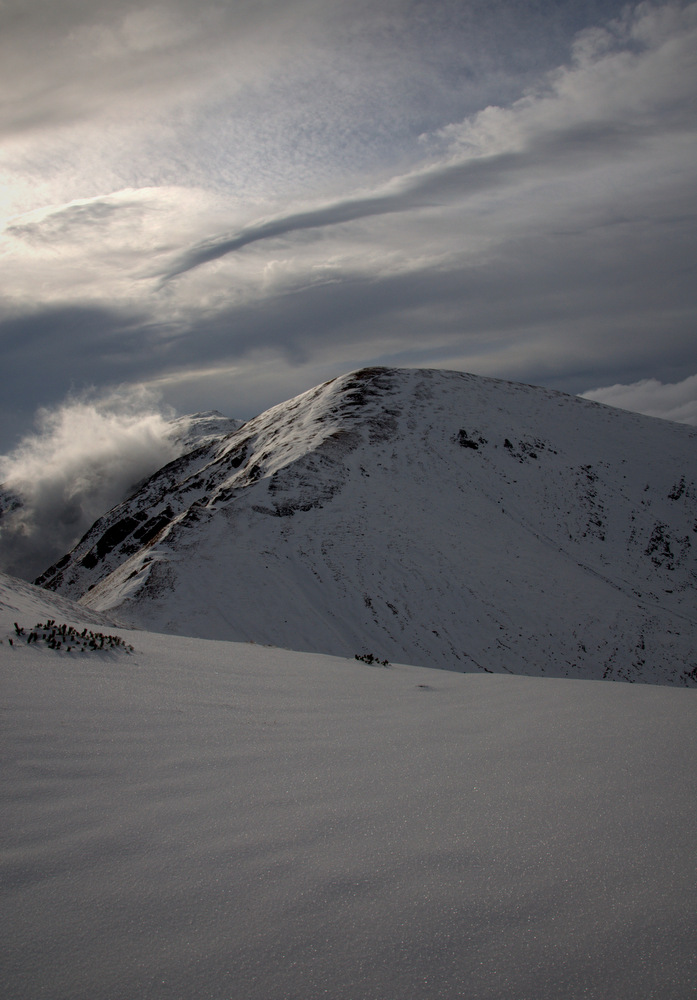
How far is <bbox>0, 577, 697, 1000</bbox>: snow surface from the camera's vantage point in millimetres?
1732

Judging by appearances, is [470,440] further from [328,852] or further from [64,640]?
[328,852]

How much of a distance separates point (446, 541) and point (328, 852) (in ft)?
82.5

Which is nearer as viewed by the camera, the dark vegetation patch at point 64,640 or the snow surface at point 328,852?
the snow surface at point 328,852

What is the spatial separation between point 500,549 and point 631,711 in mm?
23193

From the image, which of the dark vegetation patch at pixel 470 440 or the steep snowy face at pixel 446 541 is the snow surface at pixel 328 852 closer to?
the steep snowy face at pixel 446 541

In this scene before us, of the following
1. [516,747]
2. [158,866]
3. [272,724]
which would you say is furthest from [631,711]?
[158,866]

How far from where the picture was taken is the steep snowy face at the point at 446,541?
71.3ft

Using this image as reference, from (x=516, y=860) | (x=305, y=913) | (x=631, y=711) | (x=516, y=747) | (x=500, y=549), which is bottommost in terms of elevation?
(x=500, y=549)

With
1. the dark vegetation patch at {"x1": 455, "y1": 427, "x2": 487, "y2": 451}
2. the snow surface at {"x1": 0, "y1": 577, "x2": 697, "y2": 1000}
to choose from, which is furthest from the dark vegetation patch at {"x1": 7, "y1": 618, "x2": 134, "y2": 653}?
the dark vegetation patch at {"x1": 455, "y1": 427, "x2": 487, "y2": 451}

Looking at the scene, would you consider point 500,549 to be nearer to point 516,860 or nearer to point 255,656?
point 255,656

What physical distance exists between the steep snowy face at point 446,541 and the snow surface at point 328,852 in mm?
16483

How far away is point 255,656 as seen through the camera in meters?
6.71

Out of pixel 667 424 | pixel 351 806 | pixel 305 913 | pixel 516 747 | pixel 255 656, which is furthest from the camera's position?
pixel 667 424

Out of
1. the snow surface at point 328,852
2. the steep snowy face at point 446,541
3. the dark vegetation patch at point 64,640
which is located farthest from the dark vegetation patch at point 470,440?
the snow surface at point 328,852
